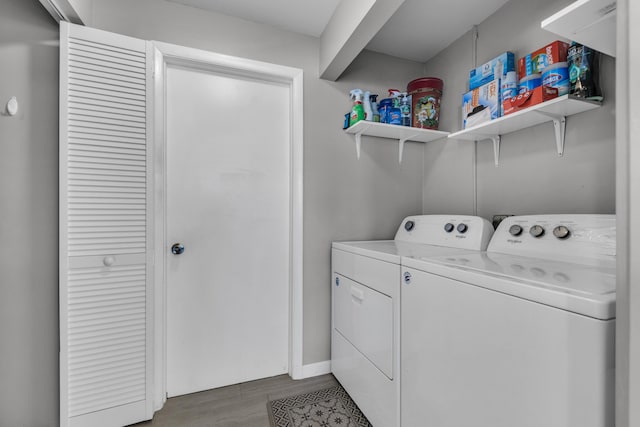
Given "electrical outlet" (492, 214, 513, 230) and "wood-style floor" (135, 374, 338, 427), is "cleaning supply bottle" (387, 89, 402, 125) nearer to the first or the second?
"electrical outlet" (492, 214, 513, 230)

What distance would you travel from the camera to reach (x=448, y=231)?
5.46ft

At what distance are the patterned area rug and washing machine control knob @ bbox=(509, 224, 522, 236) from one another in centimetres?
124

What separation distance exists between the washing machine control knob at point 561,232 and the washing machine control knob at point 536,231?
5cm

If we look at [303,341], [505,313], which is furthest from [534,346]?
[303,341]

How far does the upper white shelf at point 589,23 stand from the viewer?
884mm

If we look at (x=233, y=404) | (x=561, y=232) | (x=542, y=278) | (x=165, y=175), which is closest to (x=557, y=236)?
(x=561, y=232)

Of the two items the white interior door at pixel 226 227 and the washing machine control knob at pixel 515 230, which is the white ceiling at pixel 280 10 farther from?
the washing machine control knob at pixel 515 230

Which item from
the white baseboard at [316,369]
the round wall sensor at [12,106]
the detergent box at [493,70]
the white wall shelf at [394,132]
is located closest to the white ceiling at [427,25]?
the detergent box at [493,70]

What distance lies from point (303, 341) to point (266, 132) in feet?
4.82

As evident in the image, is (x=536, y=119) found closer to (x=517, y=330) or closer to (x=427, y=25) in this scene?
(x=427, y=25)

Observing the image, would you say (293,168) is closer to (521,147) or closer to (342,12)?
(342,12)

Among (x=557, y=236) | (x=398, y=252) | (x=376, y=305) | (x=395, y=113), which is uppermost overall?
(x=395, y=113)

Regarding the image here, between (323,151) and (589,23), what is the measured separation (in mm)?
1388

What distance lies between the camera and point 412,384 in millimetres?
1179
